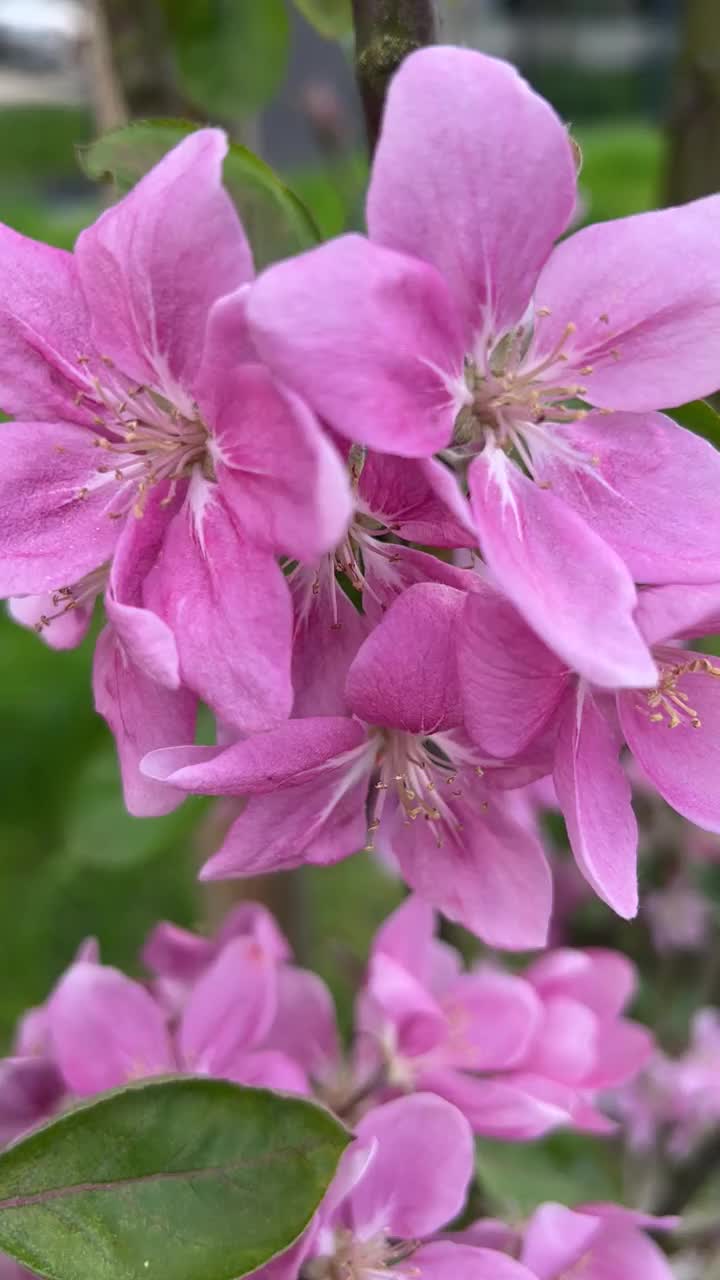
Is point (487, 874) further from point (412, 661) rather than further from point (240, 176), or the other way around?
point (240, 176)

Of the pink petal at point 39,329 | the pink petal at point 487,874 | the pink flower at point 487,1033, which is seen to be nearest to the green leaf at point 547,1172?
the pink flower at point 487,1033

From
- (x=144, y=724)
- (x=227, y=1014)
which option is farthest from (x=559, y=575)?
(x=227, y=1014)

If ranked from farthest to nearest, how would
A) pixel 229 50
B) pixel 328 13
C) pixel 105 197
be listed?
pixel 105 197 → pixel 229 50 → pixel 328 13

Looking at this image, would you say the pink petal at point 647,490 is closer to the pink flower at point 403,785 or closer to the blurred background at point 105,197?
the pink flower at point 403,785

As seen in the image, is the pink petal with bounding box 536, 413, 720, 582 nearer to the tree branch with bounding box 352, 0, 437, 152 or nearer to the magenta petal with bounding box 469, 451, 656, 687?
the magenta petal with bounding box 469, 451, 656, 687

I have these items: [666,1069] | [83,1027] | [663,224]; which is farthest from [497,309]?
[666,1069]

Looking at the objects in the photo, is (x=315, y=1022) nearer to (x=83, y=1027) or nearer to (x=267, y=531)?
(x=83, y=1027)

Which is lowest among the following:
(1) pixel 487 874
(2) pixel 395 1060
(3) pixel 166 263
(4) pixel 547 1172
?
(4) pixel 547 1172

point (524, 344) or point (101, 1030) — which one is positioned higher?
point (524, 344)
